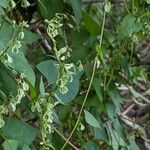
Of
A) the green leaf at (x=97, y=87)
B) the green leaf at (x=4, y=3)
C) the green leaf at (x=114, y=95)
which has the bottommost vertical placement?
the green leaf at (x=114, y=95)

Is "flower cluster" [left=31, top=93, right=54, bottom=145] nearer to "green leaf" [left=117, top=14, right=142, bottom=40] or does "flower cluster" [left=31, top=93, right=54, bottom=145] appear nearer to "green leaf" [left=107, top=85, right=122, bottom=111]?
"green leaf" [left=117, top=14, right=142, bottom=40]

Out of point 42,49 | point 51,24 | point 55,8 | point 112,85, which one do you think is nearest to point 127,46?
point 112,85

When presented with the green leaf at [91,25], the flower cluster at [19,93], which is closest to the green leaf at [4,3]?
the flower cluster at [19,93]

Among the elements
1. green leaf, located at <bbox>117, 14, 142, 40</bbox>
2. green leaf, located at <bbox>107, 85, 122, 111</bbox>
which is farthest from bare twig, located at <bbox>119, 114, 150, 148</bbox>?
green leaf, located at <bbox>117, 14, 142, 40</bbox>

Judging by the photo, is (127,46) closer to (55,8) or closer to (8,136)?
(55,8)

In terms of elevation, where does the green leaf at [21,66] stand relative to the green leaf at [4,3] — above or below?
below

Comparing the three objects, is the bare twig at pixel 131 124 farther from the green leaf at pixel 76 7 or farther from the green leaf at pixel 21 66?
the green leaf at pixel 21 66
